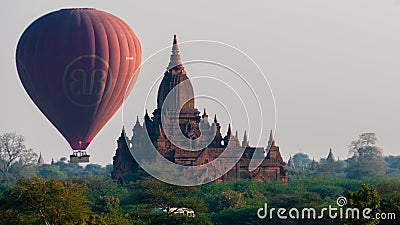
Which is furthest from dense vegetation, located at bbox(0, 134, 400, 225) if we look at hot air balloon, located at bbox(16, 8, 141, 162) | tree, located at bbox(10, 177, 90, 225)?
hot air balloon, located at bbox(16, 8, 141, 162)

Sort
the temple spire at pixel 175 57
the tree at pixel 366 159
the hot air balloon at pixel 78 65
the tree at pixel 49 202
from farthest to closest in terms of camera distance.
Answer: the tree at pixel 366 159 → the temple spire at pixel 175 57 → the hot air balloon at pixel 78 65 → the tree at pixel 49 202

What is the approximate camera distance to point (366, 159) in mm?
114188

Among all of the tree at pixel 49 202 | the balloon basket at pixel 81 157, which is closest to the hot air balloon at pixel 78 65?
the balloon basket at pixel 81 157

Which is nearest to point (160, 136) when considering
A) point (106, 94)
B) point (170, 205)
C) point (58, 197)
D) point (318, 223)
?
point (106, 94)

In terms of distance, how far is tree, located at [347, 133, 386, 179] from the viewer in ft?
359

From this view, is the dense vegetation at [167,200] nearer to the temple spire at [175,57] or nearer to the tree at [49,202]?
the tree at [49,202]

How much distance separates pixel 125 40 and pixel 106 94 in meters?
2.90

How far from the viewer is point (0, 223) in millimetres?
46844

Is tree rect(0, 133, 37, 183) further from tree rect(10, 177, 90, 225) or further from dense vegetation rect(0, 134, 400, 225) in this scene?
tree rect(10, 177, 90, 225)

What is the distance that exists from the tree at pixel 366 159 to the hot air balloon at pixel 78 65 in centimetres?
3890

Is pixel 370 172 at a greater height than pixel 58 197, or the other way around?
pixel 370 172

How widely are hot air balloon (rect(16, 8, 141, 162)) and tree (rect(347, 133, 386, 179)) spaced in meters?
38.9

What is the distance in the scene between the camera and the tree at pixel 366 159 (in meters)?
109

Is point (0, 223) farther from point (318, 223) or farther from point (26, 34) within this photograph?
point (26, 34)
